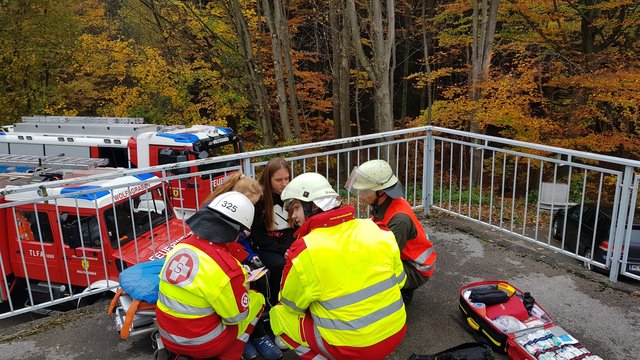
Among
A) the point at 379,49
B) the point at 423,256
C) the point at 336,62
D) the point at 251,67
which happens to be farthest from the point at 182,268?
the point at 336,62

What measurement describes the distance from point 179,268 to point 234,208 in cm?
47

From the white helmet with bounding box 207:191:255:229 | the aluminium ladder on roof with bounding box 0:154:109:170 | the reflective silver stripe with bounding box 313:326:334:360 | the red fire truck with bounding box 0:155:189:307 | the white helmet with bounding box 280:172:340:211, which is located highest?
the white helmet with bounding box 280:172:340:211

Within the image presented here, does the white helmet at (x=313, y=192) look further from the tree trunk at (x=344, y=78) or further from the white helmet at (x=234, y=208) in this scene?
the tree trunk at (x=344, y=78)

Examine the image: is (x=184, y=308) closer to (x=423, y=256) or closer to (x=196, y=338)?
(x=196, y=338)

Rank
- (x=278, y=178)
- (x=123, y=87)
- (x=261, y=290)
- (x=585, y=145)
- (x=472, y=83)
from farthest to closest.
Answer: (x=123, y=87) < (x=472, y=83) < (x=585, y=145) < (x=278, y=178) < (x=261, y=290)

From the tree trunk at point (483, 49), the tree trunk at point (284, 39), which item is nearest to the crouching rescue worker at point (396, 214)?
the tree trunk at point (483, 49)

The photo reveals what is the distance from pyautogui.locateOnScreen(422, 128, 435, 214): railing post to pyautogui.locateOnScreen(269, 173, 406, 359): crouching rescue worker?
12.0 ft

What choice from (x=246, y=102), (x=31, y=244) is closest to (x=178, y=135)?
(x=31, y=244)

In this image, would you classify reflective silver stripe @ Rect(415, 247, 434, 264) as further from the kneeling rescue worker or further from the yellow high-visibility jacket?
the kneeling rescue worker

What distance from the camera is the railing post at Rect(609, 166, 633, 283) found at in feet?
14.0

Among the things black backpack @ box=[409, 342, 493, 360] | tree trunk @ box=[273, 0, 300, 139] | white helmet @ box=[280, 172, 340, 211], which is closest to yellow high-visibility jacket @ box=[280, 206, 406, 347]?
white helmet @ box=[280, 172, 340, 211]

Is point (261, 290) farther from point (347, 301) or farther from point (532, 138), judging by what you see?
point (532, 138)

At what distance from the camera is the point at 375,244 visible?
2.63 metres

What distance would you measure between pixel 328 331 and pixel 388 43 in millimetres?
8920
